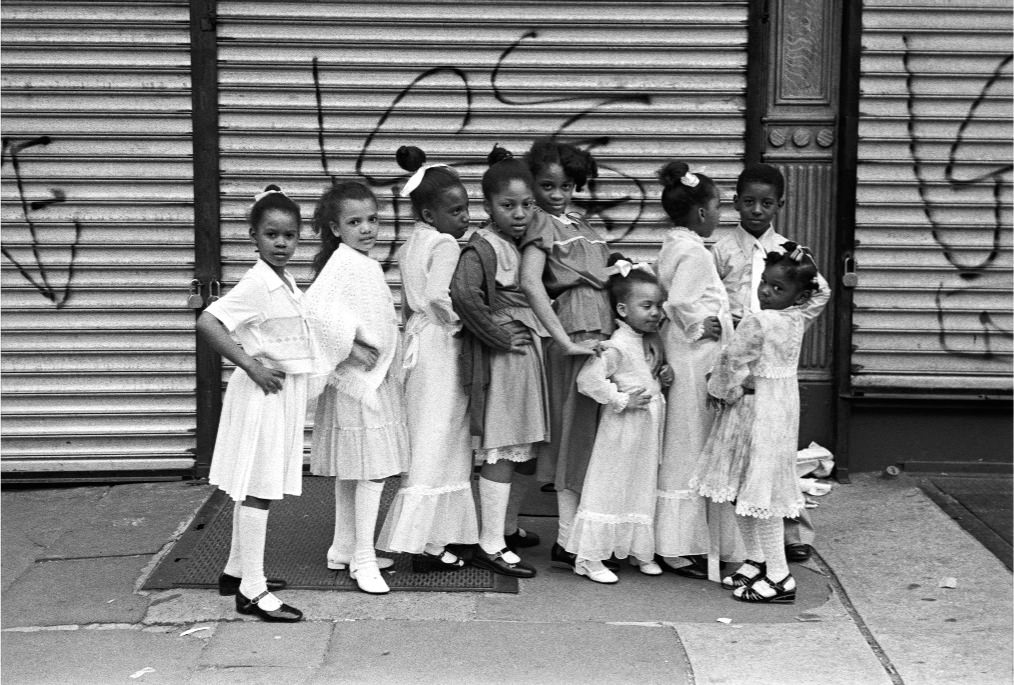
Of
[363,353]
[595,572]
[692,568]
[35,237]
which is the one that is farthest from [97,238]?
[692,568]

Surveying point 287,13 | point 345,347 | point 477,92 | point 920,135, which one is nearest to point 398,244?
point 477,92

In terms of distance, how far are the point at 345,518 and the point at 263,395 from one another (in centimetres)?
86

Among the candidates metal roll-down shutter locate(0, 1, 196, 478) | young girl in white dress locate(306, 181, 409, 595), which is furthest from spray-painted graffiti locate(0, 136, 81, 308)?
young girl in white dress locate(306, 181, 409, 595)

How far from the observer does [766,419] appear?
16.5 ft

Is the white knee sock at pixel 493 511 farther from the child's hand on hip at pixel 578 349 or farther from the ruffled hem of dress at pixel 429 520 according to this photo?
the child's hand on hip at pixel 578 349

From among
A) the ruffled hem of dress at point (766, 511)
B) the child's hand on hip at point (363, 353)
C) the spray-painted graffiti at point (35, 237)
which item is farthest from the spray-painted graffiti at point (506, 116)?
the ruffled hem of dress at point (766, 511)

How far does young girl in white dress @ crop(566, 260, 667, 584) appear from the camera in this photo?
17.4ft

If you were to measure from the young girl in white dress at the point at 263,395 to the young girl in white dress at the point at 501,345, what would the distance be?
0.74 metres

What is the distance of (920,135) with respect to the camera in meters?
6.98

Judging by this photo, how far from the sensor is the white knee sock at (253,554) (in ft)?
15.9

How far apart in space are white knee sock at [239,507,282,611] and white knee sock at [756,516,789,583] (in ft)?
6.49

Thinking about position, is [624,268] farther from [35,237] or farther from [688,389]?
[35,237]

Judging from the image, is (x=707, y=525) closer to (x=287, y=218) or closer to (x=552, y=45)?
(x=287, y=218)

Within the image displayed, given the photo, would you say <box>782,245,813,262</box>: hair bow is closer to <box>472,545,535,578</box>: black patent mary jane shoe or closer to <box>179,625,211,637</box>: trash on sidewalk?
<box>472,545,535,578</box>: black patent mary jane shoe
